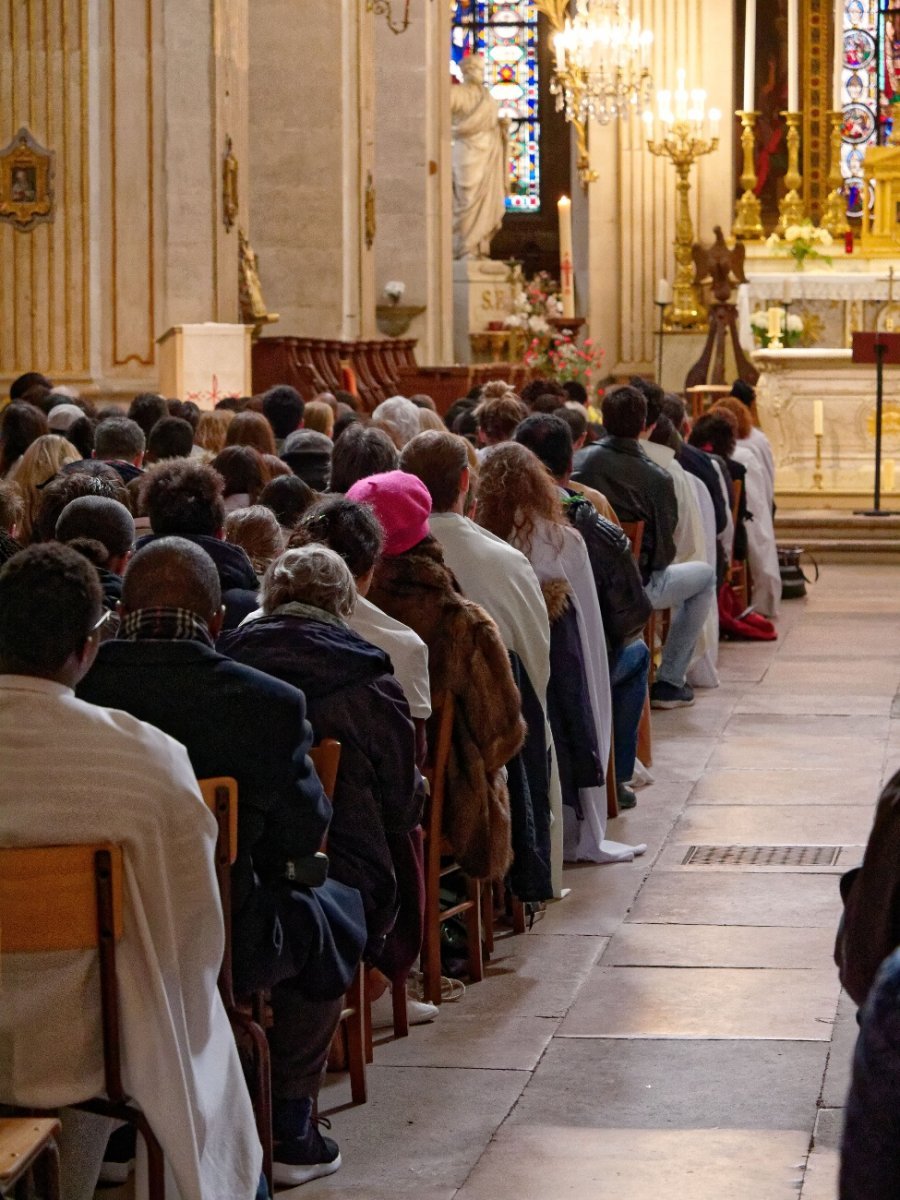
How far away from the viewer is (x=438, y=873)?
566 cm

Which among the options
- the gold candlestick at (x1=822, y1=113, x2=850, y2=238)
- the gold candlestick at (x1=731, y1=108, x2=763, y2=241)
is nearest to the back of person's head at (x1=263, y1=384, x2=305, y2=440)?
the gold candlestick at (x1=822, y1=113, x2=850, y2=238)

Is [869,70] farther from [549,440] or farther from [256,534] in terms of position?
[256,534]

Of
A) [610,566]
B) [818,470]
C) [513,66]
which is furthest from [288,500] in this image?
[513,66]

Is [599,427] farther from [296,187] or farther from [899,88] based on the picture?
[899,88]

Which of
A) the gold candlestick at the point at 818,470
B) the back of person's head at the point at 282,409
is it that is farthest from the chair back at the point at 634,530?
the gold candlestick at the point at 818,470

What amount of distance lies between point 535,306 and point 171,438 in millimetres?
18347

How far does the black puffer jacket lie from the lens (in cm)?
739

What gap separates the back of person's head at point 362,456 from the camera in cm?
661

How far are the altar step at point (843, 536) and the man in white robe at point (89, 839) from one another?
43.3ft

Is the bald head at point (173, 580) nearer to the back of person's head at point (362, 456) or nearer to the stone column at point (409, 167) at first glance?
the back of person's head at point (362, 456)

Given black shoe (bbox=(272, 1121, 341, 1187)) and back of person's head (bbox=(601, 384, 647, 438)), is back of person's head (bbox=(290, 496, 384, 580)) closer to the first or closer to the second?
black shoe (bbox=(272, 1121, 341, 1187))

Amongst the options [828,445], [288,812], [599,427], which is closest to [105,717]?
[288,812]

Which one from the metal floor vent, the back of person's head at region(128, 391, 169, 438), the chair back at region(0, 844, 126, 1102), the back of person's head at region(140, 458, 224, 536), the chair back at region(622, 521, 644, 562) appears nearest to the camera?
the chair back at region(0, 844, 126, 1102)

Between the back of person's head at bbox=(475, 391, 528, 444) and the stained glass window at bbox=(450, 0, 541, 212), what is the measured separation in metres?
23.5
